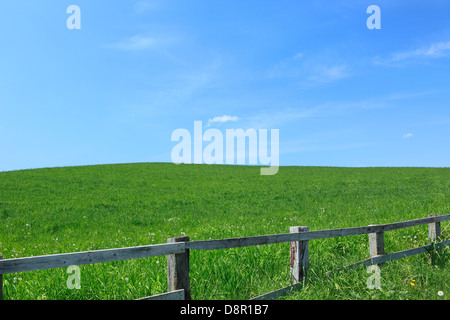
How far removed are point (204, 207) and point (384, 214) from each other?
376 inches

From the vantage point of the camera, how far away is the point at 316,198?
25.3 metres

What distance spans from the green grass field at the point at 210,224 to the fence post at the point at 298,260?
0.21 metres

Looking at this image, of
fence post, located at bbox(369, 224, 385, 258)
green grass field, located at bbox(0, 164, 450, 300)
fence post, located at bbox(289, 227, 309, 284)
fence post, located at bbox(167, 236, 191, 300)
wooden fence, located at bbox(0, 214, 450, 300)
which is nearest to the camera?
wooden fence, located at bbox(0, 214, 450, 300)

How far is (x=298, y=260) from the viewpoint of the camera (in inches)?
256

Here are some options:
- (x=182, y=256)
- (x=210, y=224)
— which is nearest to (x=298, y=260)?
(x=182, y=256)

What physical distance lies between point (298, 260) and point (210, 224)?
10162mm

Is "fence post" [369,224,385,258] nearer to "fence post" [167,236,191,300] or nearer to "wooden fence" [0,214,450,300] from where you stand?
"wooden fence" [0,214,450,300]

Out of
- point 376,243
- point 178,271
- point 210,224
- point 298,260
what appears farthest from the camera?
point 210,224

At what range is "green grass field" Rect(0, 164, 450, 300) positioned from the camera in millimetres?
6730

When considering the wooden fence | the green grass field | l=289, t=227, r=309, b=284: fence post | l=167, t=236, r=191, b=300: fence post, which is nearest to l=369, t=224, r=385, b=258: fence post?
the wooden fence

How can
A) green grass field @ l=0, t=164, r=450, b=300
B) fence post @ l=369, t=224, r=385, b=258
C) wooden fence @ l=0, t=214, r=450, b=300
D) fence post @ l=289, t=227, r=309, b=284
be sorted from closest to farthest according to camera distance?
wooden fence @ l=0, t=214, r=450, b=300 → fence post @ l=289, t=227, r=309, b=284 → green grass field @ l=0, t=164, r=450, b=300 → fence post @ l=369, t=224, r=385, b=258

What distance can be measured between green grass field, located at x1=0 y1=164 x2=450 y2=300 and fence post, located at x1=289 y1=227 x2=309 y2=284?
8.1 inches

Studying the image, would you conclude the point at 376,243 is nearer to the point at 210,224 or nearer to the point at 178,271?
the point at 178,271
